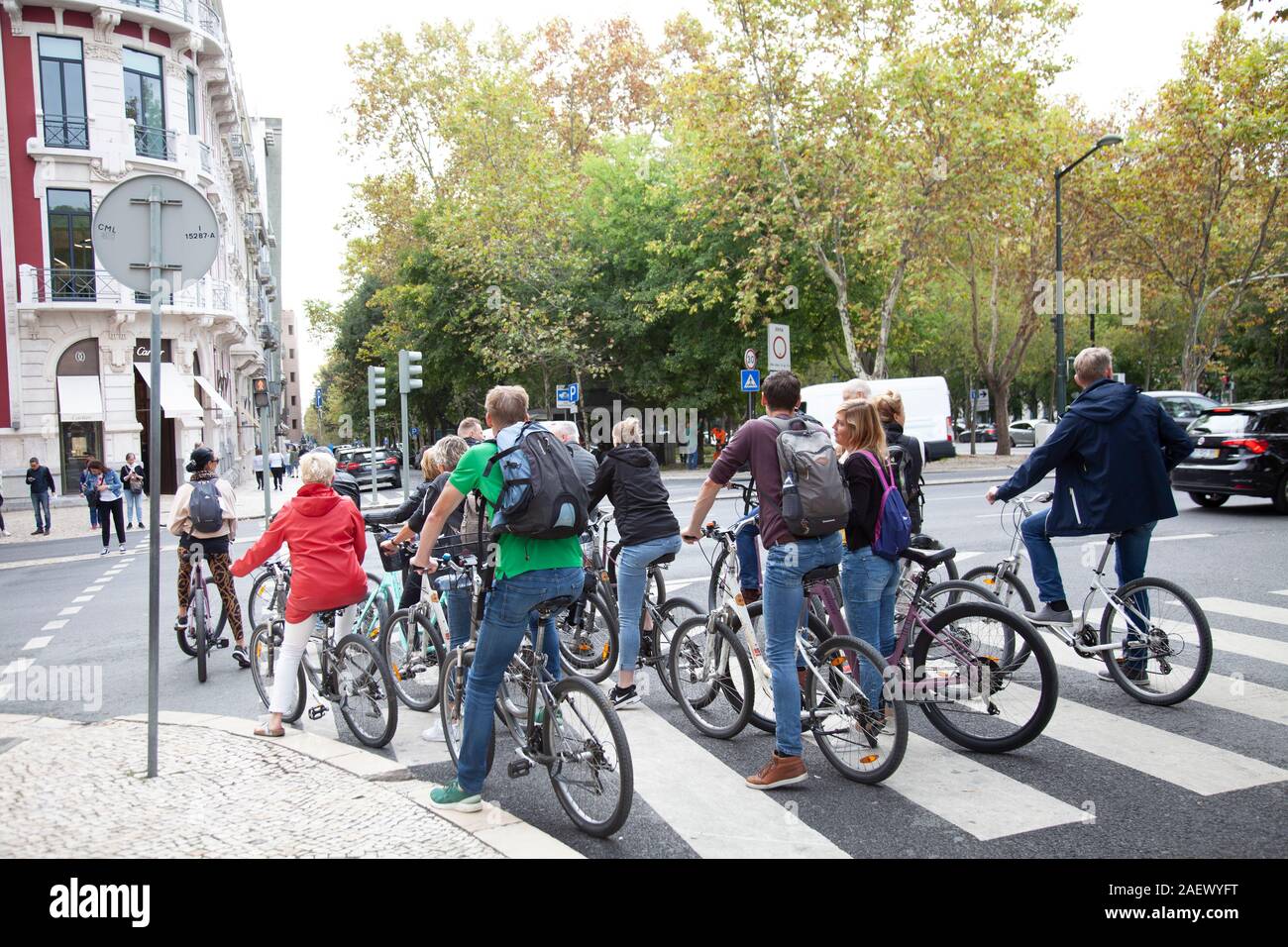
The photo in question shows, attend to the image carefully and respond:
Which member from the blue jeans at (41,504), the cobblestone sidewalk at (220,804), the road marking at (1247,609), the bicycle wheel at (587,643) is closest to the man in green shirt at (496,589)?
the cobblestone sidewalk at (220,804)

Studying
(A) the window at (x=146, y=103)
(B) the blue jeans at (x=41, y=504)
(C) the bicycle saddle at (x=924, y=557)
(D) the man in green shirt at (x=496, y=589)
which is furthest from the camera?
(A) the window at (x=146, y=103)

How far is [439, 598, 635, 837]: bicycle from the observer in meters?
4.12

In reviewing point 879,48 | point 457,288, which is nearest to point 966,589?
point 879,48

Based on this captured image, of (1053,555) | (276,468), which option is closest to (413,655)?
(1053,555)

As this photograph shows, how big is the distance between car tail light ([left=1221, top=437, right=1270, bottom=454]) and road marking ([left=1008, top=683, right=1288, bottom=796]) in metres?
11.0

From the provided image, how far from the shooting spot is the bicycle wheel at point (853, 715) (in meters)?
4.66

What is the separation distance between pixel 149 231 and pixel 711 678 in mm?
3907

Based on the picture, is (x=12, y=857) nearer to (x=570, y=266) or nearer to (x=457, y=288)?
(x=570, y=266)

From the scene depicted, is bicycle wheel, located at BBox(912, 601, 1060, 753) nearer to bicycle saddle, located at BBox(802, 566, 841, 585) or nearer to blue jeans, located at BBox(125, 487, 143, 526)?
bicycle saddle, located at BBox(802, 566, 841, 585)

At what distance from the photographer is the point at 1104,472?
5.95m

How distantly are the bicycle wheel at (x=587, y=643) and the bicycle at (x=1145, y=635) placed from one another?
2663mm

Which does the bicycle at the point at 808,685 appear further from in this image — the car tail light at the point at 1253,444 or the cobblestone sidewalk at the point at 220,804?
the car tail light at the point at 1253,444

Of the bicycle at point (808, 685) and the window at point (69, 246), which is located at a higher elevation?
the window at point (69, 246)
